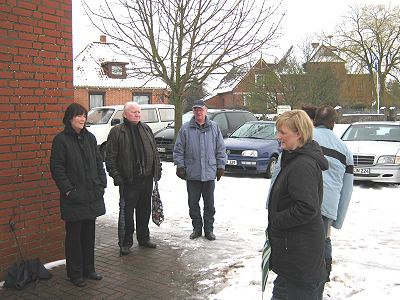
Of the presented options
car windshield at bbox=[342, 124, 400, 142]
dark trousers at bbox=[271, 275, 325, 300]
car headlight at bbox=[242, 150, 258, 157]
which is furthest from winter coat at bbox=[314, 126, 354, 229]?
car windshield at bbox=[342, 124, 400, 142]

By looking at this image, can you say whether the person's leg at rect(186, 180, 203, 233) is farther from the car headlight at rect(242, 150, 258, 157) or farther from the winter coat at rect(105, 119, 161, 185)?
the car headlight at rect(242, 150, 258, 157)

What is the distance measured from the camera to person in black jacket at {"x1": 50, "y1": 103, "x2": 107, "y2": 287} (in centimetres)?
456

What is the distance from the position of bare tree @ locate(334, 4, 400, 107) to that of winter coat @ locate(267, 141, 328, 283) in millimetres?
39308

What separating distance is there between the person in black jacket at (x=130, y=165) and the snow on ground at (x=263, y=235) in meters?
0.83

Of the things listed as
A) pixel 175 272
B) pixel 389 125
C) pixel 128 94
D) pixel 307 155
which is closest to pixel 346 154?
pixel 307 155

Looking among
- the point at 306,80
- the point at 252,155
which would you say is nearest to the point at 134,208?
the point at 252,155

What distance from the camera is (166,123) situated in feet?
60.7

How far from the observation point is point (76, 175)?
4.63 meters

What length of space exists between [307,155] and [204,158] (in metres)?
3.26

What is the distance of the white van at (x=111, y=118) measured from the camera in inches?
641

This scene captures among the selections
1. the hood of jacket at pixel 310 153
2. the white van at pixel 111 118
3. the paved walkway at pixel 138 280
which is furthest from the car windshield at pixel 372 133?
the hood of jacket at pixel 310 153

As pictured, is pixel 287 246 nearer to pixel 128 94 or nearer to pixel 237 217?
pixel 237 217

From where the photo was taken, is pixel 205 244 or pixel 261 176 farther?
pixel 261 176

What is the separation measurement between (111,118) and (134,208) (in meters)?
11.4
